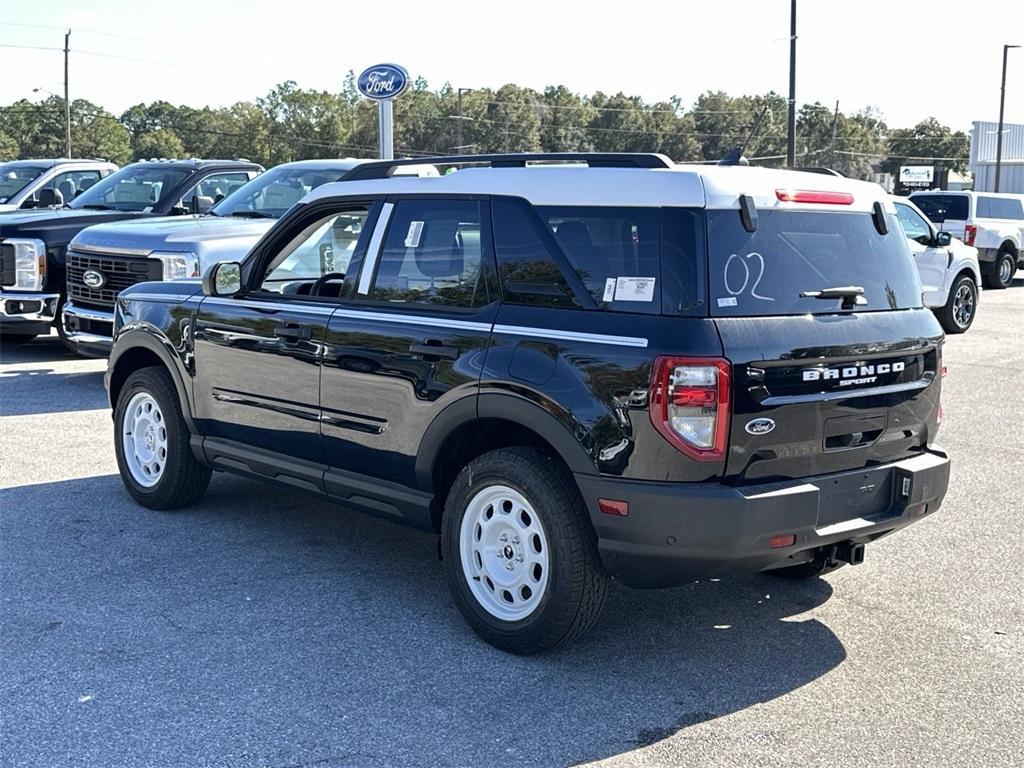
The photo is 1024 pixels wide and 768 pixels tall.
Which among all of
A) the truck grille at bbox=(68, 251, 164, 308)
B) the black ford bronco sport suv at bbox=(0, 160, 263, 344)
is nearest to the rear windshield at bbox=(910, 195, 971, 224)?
the black ford bronco sport suv at bbox=(0, 160, 263, 344)

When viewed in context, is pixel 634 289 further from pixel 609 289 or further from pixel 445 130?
pixel 445 130

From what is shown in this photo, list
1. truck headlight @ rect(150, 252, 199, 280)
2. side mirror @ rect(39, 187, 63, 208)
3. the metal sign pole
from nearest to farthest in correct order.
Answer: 1. truck headlight @ rect(150, 252, 199, 280)
2. side mirror @ rect(39, 187, 63, 208)
3. the metal sign pole

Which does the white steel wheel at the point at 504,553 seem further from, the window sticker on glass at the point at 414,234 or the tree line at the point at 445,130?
the tree line at the point at 445,130

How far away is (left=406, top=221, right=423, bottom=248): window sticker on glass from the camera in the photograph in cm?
520

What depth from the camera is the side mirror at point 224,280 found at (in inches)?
237

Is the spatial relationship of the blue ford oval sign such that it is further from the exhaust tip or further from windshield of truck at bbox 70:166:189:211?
the exhaust tip

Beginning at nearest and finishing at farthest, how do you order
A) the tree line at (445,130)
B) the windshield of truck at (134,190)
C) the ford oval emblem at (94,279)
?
the ford oval emblem at (94,279) < the windshield of truck at (134,190) < the tree line at (445,130)

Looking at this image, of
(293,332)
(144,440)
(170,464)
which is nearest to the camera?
(293,332)

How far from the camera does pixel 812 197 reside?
4.59m

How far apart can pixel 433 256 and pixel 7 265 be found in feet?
27.6

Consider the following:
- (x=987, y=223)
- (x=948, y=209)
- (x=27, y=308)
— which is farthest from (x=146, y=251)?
(x=987, y=223)

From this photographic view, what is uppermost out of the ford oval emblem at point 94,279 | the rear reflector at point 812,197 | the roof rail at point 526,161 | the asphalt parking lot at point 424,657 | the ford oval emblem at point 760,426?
the roof rail at point 526,161

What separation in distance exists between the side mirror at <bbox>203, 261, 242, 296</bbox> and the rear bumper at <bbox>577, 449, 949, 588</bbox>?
2.57 metres

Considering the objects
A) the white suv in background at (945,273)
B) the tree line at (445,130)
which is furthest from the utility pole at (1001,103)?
the white suv in background at (945,273)
